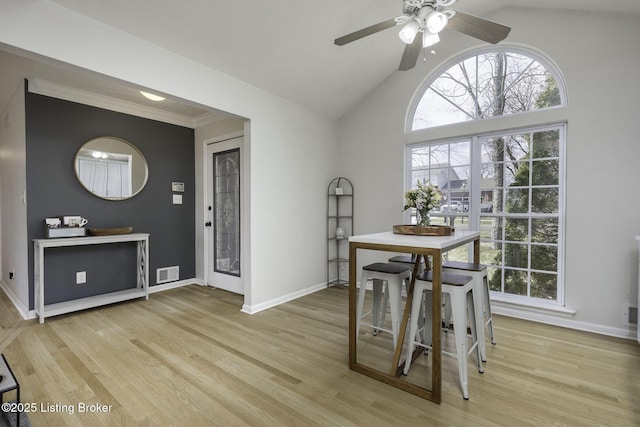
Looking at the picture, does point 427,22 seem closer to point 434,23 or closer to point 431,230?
point 434,23

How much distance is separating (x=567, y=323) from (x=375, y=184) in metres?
2.50

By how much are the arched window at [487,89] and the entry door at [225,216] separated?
2.45 metres

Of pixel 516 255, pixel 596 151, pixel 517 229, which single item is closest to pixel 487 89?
pixel 596 151

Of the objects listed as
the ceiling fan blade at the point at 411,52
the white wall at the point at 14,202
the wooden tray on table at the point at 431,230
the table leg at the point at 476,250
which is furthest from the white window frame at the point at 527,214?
the white wall at the point at 14,202

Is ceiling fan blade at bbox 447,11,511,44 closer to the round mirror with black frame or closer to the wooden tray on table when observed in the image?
the wooden tray on table

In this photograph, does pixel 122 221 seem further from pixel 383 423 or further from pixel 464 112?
pixel 464 112

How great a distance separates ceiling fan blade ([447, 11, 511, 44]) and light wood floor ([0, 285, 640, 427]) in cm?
222

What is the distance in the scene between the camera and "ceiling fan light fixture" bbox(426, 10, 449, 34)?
1.71 metres

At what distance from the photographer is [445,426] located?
1.60m

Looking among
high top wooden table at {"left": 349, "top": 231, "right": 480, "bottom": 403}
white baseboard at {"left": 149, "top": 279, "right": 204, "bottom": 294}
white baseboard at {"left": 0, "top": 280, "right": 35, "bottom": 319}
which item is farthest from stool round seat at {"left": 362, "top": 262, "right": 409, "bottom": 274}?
white baseboard at {"left": 0, "top": 280, "right": 35, "bottom": 319}

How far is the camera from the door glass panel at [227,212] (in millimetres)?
4188

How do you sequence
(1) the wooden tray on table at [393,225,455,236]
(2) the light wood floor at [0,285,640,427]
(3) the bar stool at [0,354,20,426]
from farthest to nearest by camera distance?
(1) the wooden tray on table at [393,225,455,236] → (2) the light wood floor at [0,285,640,427] → (3) the bar stool at [0,354,20,426]

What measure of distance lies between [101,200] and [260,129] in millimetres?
2160

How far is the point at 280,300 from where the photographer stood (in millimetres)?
3697
